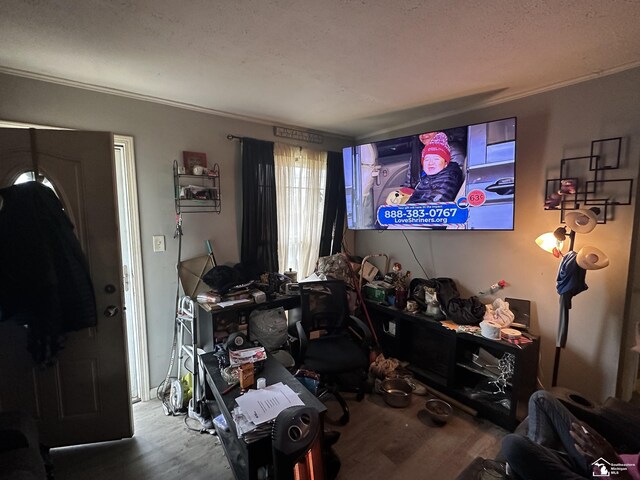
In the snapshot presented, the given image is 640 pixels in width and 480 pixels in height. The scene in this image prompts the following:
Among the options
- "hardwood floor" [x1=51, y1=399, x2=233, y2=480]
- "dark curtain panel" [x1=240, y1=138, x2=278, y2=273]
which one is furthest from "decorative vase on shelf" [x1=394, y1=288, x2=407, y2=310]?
"hardwood floor" [x1=51, y1=399, x2=233, y2=480]

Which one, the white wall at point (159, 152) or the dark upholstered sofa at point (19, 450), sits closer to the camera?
the dark upholstered sofa at point (19, 450)

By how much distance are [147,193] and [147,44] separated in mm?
1111

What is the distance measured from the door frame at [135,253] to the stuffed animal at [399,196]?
2.16 metres

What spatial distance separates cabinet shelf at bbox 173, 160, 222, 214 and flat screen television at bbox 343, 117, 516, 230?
1.33 metres

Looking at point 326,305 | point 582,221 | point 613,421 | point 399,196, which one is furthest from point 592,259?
point 326,305

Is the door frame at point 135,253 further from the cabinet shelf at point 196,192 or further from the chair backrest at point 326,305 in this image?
the chair backrest at point 326,305

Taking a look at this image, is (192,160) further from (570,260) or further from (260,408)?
(570,260)

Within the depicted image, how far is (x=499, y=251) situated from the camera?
2467 millimetres

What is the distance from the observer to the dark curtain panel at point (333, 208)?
336cm

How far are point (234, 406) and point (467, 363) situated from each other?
186cm

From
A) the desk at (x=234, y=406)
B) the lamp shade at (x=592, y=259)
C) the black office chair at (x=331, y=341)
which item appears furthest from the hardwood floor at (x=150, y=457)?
the lamp shade at (x=592, y=259)

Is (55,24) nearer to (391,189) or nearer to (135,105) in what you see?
(135,105)

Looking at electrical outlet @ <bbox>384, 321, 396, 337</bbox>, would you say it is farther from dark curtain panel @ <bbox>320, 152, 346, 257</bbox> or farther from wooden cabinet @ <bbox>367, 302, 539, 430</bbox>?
dark curtain panel @ <bbox>320, 152, 346, 257</bbox>

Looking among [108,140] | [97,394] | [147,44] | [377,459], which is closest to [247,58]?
[147,44]
